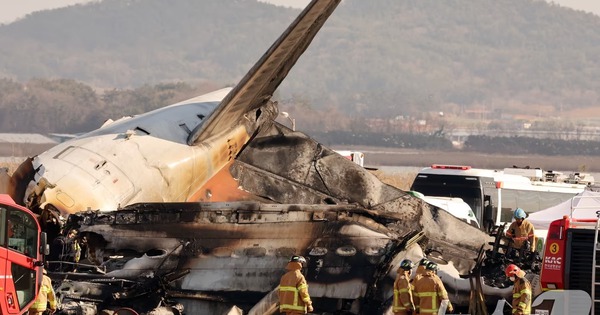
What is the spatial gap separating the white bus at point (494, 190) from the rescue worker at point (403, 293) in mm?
17649

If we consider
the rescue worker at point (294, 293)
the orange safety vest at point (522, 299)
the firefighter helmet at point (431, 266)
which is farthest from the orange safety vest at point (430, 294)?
the rescue worker at point (294, 293)

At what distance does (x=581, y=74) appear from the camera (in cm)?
17688

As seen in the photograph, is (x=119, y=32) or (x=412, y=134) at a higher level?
(x=119, y=32)

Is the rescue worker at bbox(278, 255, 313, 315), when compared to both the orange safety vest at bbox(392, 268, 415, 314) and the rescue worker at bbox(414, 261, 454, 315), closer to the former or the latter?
the orange safety vest at bbox(392, 268, 415, 314)

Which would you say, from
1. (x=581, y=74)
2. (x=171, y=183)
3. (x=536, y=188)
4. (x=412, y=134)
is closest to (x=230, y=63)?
(x=581, y=74)

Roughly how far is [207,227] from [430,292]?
4.22m

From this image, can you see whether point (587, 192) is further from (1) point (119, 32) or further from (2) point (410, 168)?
(1) point (119, 32)

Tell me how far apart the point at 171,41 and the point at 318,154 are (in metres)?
151

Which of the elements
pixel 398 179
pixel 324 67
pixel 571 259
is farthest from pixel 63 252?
pixel 324 67

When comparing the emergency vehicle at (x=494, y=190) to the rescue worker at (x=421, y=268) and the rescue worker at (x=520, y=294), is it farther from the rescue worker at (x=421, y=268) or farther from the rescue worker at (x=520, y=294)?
the rescue worker at (x=421, y=268)

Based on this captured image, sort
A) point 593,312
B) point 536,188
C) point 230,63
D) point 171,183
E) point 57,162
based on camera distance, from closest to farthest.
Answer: point 593,312, point 57,162, point 171,183, point 536,188, point 230,63

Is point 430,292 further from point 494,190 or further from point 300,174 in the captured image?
point 494,190

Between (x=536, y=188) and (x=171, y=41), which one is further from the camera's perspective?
(x=171, y=41)

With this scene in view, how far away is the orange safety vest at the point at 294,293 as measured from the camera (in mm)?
16609
